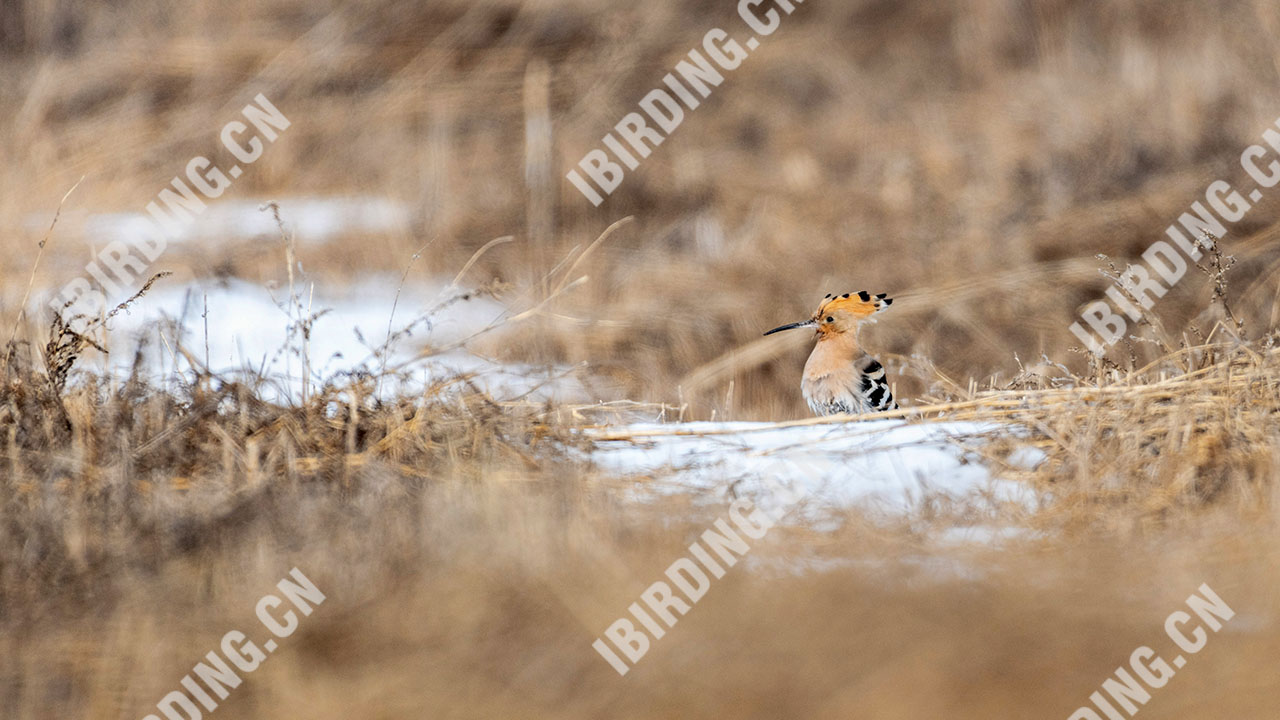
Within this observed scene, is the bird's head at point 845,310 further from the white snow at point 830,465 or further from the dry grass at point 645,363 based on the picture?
the white snow at point 830,465

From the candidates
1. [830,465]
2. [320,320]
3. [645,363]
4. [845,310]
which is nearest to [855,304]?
[845,310]

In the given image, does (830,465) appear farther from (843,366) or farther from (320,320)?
(320,320)

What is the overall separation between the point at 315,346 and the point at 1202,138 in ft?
12.4

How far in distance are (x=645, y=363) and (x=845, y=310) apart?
228 centimetres

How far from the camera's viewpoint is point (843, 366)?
2.70 meters

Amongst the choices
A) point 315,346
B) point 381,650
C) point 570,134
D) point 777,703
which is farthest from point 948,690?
point 570,134

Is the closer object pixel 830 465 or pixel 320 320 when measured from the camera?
pixel 830 465

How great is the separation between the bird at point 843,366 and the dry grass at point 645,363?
0.39 meters

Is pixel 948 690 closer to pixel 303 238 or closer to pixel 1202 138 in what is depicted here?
pixel 303 238

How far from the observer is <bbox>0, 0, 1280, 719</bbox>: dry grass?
4.28ft

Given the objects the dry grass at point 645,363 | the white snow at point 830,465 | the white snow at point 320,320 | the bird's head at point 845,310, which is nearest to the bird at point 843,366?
the bird's head at point 845,310

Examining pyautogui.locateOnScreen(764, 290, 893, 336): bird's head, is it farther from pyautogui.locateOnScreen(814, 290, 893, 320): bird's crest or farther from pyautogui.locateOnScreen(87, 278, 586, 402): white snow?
pyautogui.locateOnScreen(87, 278, 586, 402): white snow

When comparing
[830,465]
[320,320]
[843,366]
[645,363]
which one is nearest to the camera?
[830,465]

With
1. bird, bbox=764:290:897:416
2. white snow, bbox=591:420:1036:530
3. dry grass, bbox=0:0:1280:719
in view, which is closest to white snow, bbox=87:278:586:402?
dry grass, bbox=0:0:1280:719
